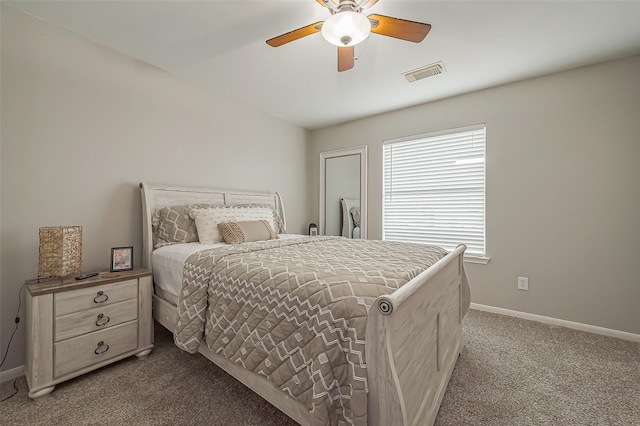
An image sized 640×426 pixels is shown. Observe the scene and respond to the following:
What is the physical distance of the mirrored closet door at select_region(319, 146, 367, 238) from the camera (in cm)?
390

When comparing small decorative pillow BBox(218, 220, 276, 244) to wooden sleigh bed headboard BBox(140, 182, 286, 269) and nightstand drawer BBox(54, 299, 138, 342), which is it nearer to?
wooden sleigh bed headboard BBox(140, 182, 286, 269)

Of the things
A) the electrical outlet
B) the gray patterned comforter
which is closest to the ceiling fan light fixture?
the gray patterned comforter

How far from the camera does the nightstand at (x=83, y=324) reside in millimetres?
1571

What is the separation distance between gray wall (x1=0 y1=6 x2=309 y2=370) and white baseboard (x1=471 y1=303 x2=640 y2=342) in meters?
3.36

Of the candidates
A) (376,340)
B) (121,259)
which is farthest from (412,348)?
(121,259)

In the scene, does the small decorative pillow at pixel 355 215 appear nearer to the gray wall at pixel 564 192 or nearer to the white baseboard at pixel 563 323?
the gray wall at pixel 564 192

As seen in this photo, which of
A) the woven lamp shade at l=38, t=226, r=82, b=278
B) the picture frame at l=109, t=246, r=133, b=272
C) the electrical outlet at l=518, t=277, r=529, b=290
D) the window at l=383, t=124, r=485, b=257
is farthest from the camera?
the window at l=383, t=124, r=485, b=257

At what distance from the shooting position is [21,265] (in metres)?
1.84

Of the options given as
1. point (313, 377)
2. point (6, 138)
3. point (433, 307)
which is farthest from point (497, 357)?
point (6, 138)

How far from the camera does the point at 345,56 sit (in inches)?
74.4

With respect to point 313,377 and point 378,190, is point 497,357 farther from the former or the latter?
point 378,190

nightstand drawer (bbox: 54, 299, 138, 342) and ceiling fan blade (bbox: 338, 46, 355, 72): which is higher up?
ceiling fan blade (bbox: 338, 46, 355, 72)

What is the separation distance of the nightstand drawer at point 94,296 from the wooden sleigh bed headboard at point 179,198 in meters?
0.34

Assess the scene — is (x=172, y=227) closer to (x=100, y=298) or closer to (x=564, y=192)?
(x=100, y=298)
